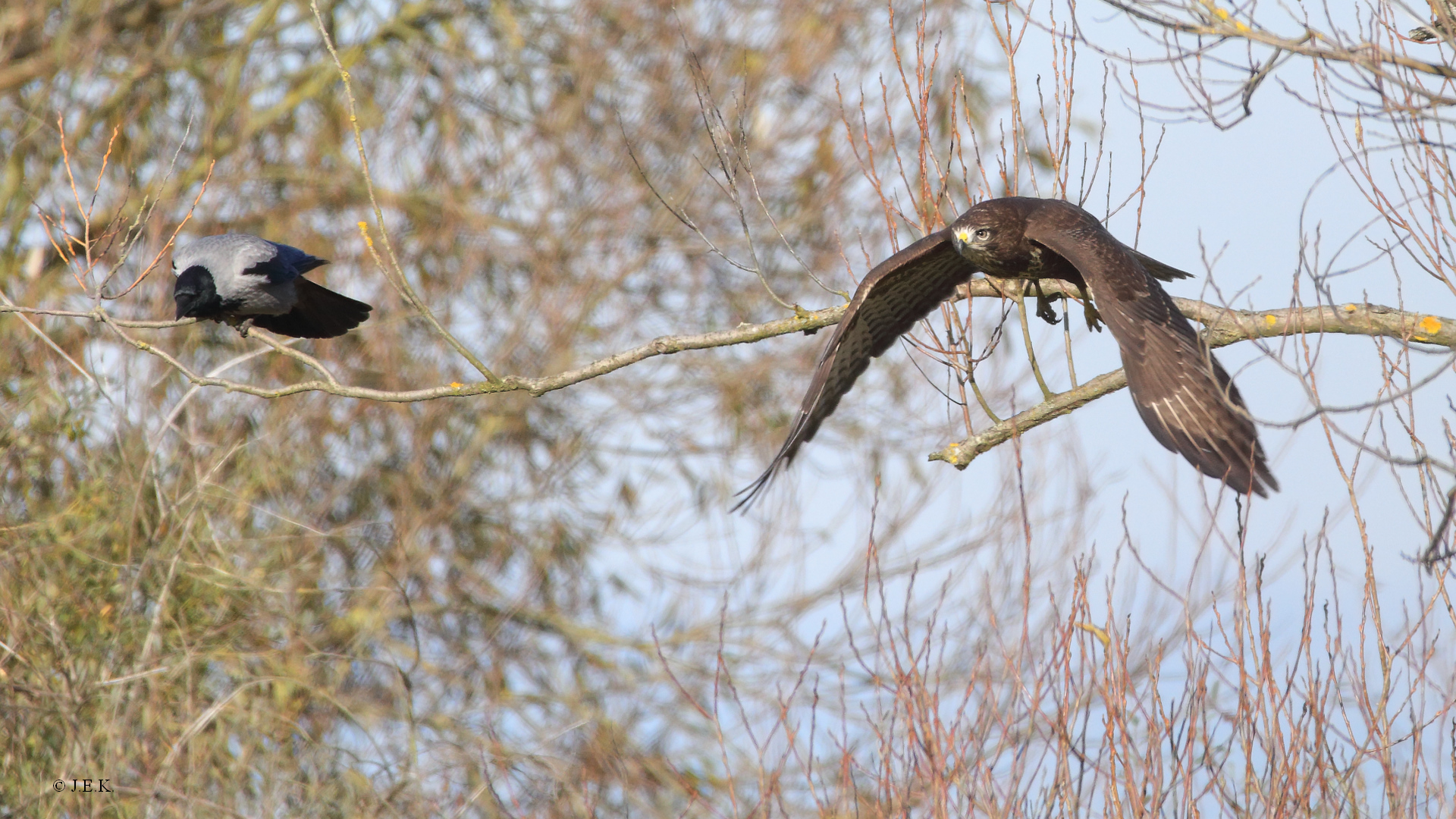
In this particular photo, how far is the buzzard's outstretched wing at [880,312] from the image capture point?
419cm

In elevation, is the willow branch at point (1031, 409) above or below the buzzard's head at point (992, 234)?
below

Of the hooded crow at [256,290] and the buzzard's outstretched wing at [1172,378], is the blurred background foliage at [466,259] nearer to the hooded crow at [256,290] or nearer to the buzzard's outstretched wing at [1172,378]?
the hooded crow at [256,290]

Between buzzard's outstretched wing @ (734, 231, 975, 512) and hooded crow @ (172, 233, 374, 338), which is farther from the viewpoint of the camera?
hooded crow @ (172, 233, 374, 338)

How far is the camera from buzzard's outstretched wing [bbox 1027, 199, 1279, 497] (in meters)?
3.48

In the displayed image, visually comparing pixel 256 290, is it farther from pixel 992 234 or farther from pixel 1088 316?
pixel 1088 316

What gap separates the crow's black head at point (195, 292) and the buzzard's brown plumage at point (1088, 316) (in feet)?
8.75

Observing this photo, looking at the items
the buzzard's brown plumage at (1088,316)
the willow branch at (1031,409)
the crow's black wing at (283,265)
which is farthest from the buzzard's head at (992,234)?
the crow's black wing at (283,265)

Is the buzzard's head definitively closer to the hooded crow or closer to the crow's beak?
the hooded crow

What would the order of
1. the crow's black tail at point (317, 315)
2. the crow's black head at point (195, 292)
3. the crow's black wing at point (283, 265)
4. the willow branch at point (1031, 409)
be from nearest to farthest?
the willow branch at point (1031, 409), the crow's black head at point (195, 292), the crow's black wing at point (283, 265), the crow's black tail at point (317, 315)

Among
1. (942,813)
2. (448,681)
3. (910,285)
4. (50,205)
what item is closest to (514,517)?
(448,681)

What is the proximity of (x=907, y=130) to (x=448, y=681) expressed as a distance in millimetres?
4548

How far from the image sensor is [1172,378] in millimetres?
3633

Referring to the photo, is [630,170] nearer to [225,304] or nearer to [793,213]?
[793,213]

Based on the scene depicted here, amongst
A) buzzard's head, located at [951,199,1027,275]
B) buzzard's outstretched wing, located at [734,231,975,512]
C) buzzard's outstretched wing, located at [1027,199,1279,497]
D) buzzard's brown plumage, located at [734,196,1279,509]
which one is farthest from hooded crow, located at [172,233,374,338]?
buzzard's outstretched wing, located at [1027,199,1279,497]
